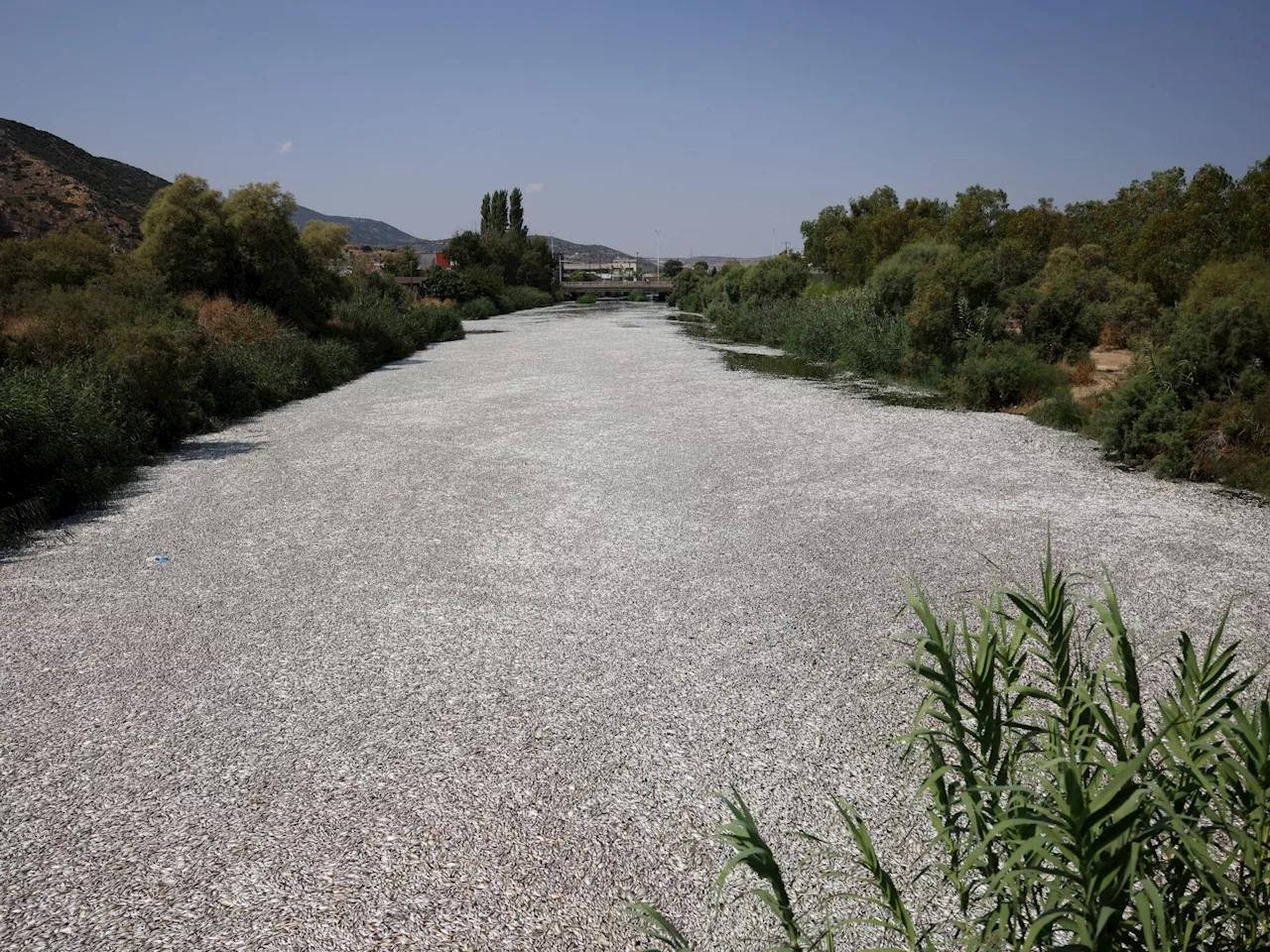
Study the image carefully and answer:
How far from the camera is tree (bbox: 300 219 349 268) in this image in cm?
2345

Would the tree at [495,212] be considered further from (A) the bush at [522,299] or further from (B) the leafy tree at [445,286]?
(B) the leafy tree at [445,286]

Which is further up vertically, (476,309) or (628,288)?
(628,288)

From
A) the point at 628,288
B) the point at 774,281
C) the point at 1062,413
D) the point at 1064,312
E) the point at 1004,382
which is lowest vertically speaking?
the point at 1062,413

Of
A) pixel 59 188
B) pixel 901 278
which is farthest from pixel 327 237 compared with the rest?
pixel 59 188

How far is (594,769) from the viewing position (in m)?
3.61

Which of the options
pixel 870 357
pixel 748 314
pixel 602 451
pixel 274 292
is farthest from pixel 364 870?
pixel 748 314

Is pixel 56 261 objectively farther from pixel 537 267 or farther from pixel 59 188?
pixel 537 267

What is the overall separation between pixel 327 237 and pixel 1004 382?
1873cm

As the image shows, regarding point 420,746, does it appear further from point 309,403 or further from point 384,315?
point 384,315

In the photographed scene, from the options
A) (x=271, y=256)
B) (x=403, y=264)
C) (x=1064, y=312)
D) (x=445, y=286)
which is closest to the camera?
(x=1064, y=312)

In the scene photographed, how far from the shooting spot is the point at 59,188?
109ft

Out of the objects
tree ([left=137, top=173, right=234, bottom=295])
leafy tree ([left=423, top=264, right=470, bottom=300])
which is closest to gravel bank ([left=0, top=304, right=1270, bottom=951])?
tree ([left=137, top=173, right=234, bottom=295])

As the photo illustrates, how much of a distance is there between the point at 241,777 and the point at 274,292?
55.5 feet

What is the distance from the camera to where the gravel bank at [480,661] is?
2.94 meters
